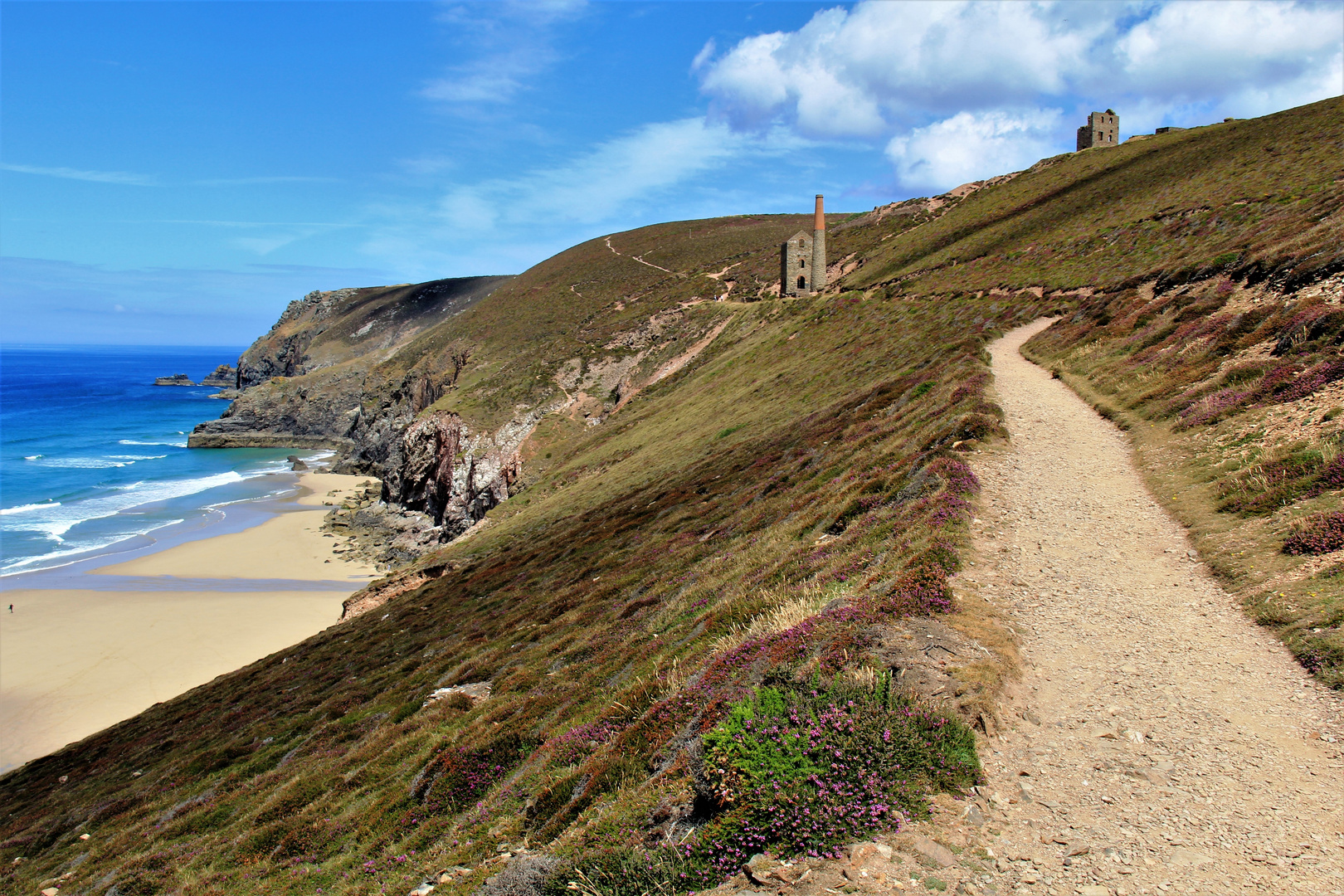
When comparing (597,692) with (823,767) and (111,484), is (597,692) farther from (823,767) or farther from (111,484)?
(111,484)

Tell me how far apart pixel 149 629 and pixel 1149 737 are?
1841 inches

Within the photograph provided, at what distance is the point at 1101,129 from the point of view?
71.4 m

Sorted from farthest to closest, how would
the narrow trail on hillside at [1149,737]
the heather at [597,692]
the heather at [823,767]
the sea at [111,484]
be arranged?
the sea at [111,484] → the heather at [597,692] → the heather at [823,767] → the narrow trail on hillside at [1149,737]

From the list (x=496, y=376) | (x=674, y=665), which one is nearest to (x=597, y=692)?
(x=674, y=665)

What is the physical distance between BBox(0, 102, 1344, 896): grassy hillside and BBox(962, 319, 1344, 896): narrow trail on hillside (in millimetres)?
585

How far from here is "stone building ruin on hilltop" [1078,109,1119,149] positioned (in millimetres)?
70875

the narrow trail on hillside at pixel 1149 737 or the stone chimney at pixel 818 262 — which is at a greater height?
the stone chimney at pixel 818 262

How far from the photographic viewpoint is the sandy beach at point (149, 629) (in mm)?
30297

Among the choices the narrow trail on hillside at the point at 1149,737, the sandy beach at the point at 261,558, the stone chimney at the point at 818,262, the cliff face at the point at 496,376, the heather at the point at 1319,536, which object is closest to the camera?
the narrow trail on hillside at the point at 1149,737

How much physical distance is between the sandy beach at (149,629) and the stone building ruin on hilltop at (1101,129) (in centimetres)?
8209

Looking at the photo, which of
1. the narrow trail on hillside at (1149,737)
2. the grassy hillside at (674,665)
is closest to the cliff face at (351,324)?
the grassy hillside at (674,665)

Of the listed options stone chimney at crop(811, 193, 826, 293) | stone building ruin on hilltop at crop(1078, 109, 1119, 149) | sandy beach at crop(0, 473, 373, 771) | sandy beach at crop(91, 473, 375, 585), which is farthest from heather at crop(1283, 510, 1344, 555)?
stone building ruin on hilltop at crop(1078, 109, 1119, 149)

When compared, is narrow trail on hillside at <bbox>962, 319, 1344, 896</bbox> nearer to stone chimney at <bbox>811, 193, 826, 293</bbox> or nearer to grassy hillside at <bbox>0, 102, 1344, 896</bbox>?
grassy hillside at <bbox>0, 102, 1344, 896</bbox>

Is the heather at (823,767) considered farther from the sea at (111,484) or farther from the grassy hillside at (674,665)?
the sea at (111,484)
